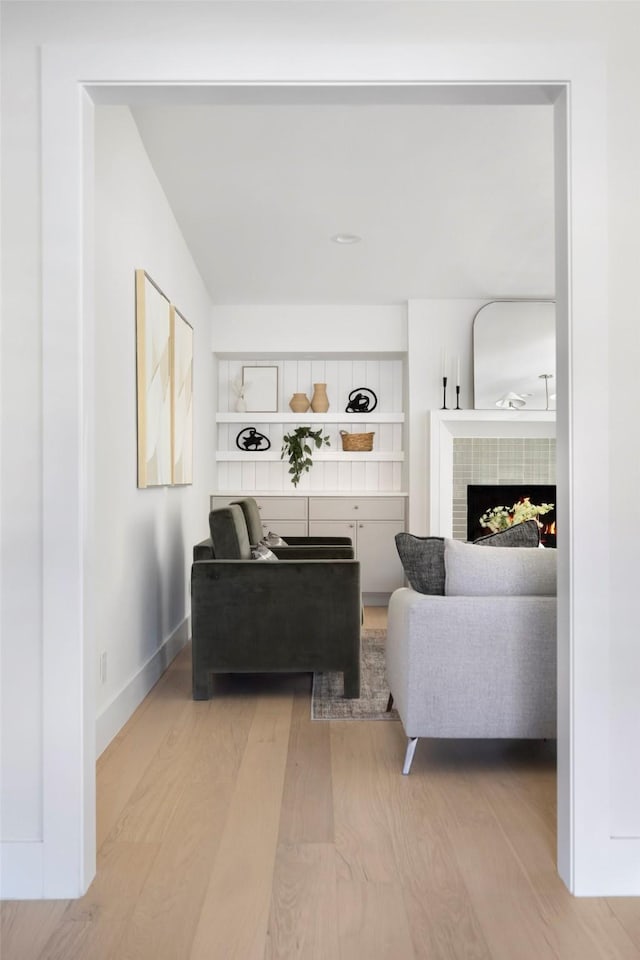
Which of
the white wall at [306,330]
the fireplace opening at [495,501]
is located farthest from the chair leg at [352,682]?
the white wall at [306,330]

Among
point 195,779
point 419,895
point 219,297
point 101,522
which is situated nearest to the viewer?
point 419,895

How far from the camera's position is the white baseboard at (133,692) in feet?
10.5

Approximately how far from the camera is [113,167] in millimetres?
3467

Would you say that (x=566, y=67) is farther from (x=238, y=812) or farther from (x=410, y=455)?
(x=410, y=455)

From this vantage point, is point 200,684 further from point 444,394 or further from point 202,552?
point 444,394

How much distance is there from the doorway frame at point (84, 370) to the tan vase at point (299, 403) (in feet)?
16.1

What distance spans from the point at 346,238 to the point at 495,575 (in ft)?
10.5

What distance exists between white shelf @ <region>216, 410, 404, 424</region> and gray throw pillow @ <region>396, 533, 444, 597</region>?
4.00 m

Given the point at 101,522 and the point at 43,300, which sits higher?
the point at 43,300

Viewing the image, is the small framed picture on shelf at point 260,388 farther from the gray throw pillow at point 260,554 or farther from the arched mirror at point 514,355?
the gray throw pillow at point 260,554

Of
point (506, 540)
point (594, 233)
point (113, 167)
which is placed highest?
point (113, 167)

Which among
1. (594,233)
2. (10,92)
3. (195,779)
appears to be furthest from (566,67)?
(195,779)

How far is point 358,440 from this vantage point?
23.0ft

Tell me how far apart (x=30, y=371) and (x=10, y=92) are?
738 millimetres
